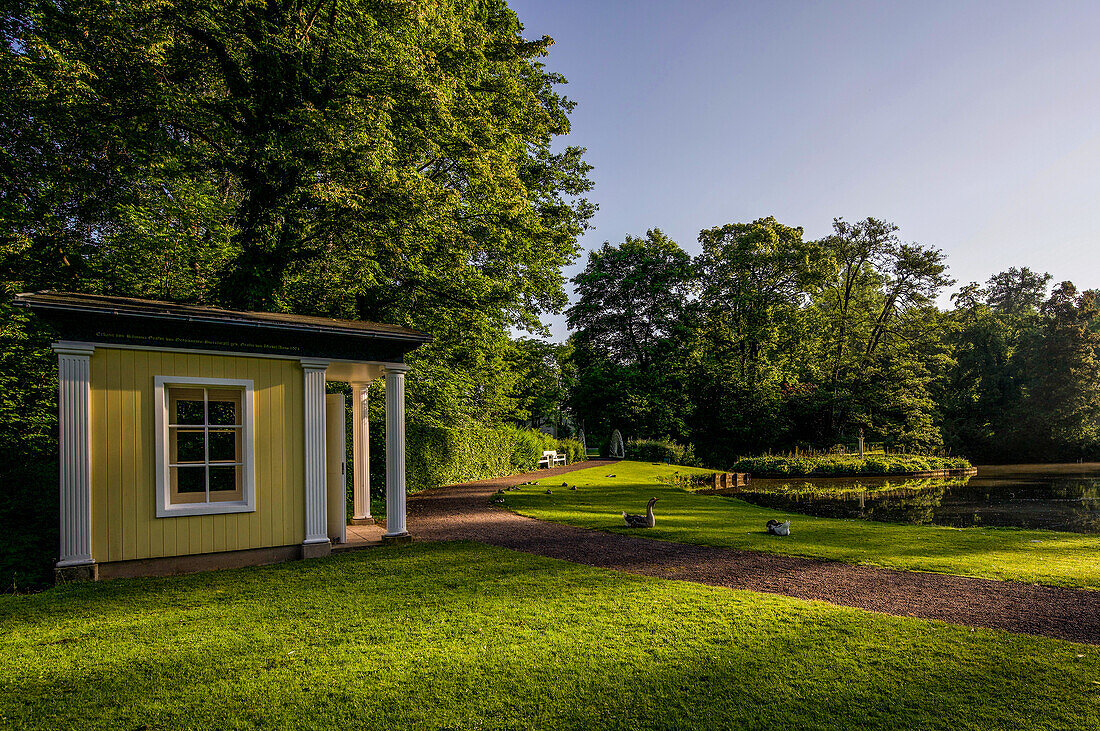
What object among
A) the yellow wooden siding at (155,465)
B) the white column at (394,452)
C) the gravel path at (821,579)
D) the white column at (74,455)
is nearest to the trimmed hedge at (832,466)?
the gravel path at (821,579)

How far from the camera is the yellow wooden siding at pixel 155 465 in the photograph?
7387 millimetres

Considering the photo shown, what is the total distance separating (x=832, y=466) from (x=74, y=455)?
28.3m

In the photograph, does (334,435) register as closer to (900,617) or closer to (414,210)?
(414,210)

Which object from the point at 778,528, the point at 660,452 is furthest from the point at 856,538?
the point at 660,452

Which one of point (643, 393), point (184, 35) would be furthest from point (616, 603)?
point (643, 393)

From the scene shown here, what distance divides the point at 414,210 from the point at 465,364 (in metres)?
4.91

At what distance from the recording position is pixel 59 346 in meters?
7.17

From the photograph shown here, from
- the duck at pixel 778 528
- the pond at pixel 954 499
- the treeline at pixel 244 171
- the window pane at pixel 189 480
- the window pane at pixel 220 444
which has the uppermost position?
the treeline at pixel 244 171

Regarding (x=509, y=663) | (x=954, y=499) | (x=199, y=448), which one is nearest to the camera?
(x=509, y=663)

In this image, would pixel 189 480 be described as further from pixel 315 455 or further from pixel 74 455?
pixel 74 455

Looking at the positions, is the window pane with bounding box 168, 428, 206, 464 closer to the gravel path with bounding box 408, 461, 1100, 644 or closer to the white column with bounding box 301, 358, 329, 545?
the white column with bounding box 301, 358, 329, 545

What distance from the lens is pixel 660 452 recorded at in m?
32.6

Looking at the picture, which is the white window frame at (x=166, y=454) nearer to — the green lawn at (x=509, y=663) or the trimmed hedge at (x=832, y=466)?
the green lawn at (x=509, y=663)

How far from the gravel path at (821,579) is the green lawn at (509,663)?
0.60m
